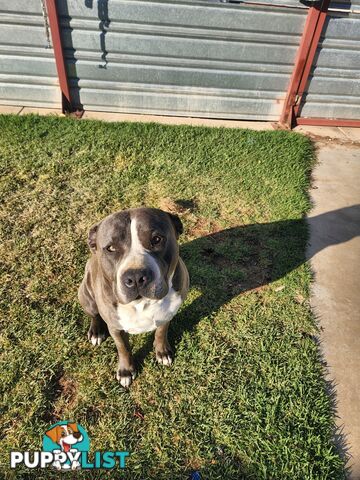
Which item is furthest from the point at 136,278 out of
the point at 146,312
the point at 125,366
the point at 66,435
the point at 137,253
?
the point at 66,435

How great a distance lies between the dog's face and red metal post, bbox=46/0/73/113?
4.76m

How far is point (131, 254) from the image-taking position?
2127 mm

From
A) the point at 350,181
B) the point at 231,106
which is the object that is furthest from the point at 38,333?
the point at 231,106

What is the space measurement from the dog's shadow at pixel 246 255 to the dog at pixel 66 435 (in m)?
0.74

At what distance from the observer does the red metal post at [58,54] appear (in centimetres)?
533

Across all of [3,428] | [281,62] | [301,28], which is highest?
[301,28]

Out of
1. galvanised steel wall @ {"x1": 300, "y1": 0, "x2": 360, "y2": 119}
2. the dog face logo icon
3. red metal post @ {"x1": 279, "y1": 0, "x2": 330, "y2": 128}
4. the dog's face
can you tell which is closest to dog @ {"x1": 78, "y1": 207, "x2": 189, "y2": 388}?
the dog's face

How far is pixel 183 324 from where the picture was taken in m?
3.18

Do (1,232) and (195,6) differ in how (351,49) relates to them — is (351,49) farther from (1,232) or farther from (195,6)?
(1,232)

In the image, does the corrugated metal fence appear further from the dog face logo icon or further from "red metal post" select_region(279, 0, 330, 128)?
the dog face logo icon

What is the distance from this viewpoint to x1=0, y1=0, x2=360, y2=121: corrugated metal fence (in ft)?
18.1

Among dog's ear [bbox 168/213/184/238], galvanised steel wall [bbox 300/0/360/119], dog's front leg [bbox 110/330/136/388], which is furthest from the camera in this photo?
galvanised steel wall [bbox 300/0/360/119]

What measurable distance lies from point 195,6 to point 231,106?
177 centimetres

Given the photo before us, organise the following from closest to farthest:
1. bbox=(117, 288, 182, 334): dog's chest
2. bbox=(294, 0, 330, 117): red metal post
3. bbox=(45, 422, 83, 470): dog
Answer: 1. bbox=(117, 288, 182, 334): dog's chest
2. bbox=(45, 422, 83, 470): dog
3. bbox=(294, 0, 330, 117): red metal post
